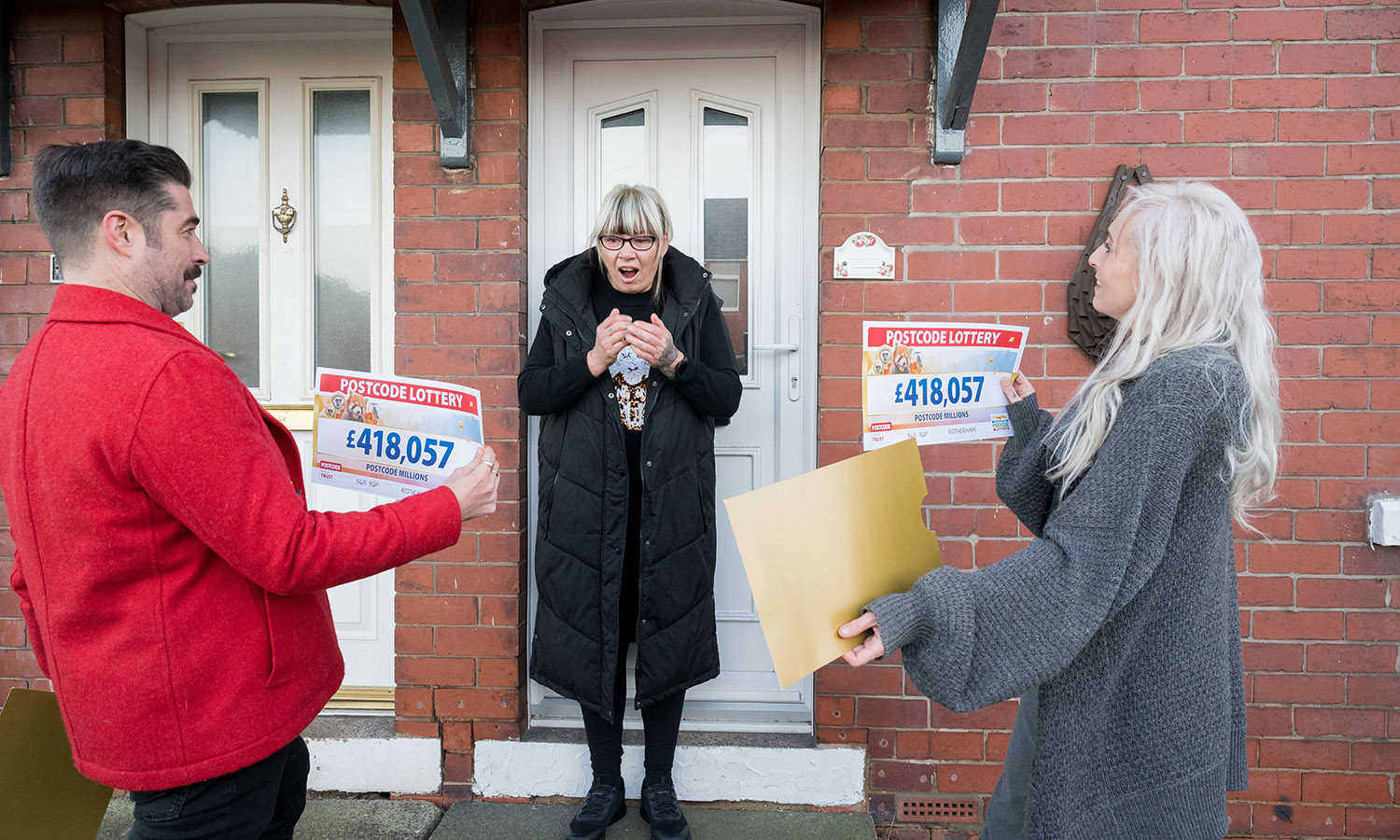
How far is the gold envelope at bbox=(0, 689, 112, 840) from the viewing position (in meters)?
1.55

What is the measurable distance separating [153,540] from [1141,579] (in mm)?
1595

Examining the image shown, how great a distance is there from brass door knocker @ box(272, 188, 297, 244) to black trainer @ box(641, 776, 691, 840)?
2.44 meters

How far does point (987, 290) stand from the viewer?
269cm

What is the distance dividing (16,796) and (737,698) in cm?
209

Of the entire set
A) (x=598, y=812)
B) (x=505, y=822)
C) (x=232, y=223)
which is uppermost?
(x=232, y=223)

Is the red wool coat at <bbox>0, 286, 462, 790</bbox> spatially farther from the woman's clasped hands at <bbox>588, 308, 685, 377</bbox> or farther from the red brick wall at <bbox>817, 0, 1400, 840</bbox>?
the red brick wall at <bbox>817, 0, 1400, 840</bbox>

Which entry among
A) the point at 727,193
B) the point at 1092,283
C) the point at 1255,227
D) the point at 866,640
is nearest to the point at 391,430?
the point at 866,640

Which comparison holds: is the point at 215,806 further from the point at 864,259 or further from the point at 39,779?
the point at 864,259

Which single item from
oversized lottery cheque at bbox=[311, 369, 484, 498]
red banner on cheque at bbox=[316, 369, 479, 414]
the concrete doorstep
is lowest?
the concrete doorstep

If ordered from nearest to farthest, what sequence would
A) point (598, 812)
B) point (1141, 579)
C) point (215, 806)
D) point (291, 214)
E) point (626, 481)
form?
point (1141, 579), point (215, 806), point (626, 481), point (598, 812), point (291, 214)

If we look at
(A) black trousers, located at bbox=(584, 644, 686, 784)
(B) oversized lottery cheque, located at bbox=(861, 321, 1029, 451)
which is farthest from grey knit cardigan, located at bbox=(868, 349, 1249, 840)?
(A) black trousers, located at bbox=(584, 644, 686, 784)

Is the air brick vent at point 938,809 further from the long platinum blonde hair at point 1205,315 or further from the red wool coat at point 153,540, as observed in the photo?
the red wool coat at point 153,540

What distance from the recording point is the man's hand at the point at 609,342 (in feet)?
7.34

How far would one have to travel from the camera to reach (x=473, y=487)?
62.1 inches
